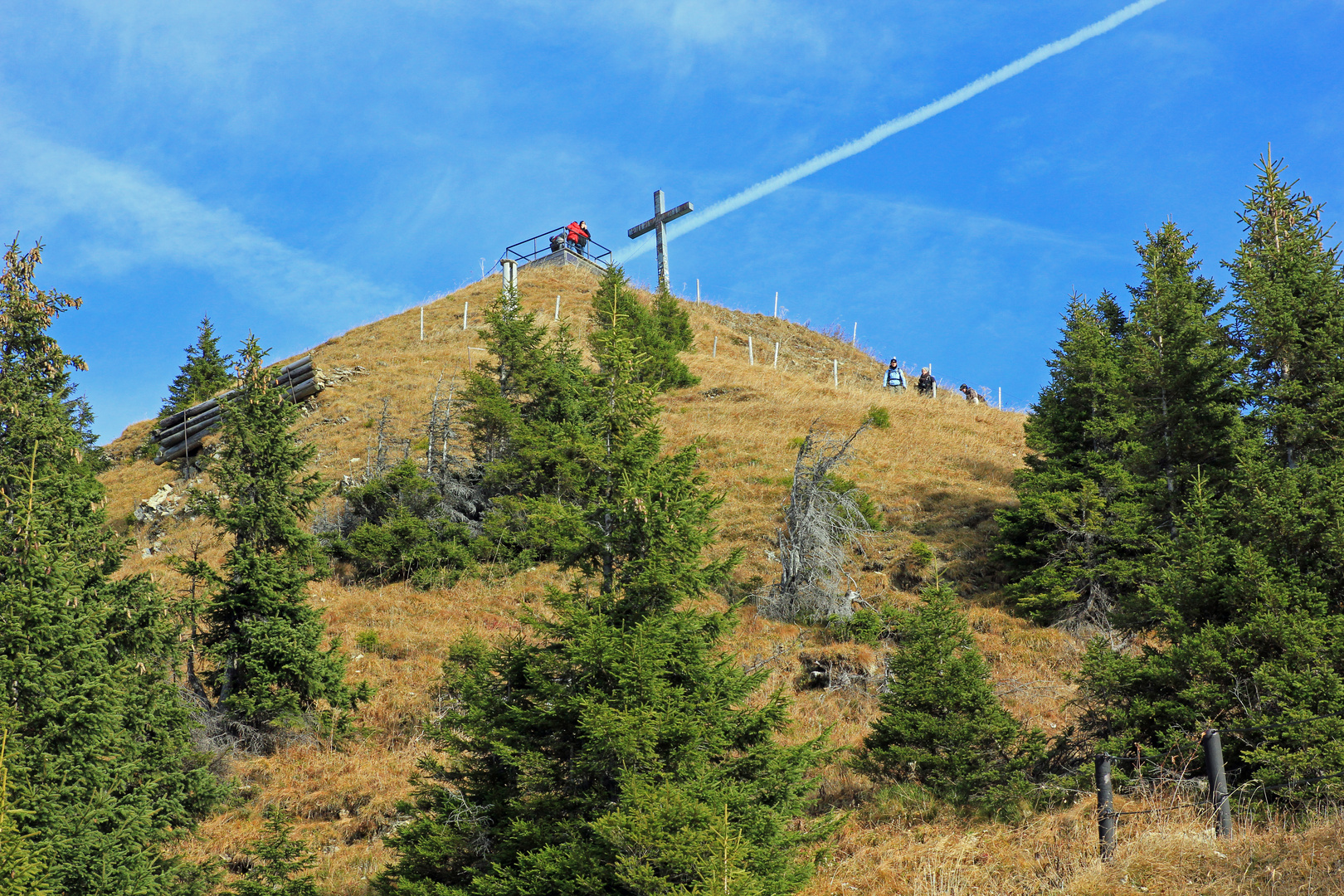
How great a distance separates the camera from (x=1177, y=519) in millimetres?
12469

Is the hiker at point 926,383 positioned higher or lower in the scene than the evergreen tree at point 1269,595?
higher

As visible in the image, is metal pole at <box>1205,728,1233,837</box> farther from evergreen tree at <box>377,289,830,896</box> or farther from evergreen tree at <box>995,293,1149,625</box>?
evergreen tree at <box>995,293,1149,625</box>

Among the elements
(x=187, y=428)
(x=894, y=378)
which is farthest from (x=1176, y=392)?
(x=187, y=428)

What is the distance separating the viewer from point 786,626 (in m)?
20.8

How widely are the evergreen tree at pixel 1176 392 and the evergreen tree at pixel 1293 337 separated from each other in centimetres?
70

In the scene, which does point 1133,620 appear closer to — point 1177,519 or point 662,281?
point 1177,519

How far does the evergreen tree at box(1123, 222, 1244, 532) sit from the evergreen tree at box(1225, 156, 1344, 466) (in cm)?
70

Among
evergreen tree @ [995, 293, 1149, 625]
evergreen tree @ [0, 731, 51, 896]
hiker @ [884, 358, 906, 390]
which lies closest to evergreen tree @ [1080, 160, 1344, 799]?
evergreen tree @ [995, 293, 1149, 625]

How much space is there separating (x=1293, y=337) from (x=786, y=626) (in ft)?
36.3

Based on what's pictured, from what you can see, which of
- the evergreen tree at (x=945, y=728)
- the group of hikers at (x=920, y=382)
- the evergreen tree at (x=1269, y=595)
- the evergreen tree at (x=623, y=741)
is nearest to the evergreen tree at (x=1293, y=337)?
the evergreen tree at (x=1269, y=595)

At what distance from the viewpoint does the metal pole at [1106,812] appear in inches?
338

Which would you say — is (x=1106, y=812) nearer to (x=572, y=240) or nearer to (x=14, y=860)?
(x=14, y=860)

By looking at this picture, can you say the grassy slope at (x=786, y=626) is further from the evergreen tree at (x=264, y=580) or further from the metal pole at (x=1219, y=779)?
the evergreen tree at (x=264, y=580)

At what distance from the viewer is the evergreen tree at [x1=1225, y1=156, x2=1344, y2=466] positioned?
12.6 m
